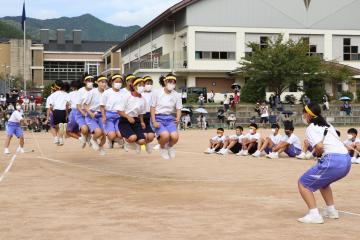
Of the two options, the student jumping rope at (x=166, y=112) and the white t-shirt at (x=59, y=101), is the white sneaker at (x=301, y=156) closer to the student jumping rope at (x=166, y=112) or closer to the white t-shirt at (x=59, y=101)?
the student jumping rope at (x=166, y=112)

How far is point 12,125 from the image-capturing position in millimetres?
20703

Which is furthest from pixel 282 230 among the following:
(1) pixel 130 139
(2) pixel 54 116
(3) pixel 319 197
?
(2) pixel 54 116

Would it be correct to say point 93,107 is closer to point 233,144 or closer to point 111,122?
point 111,122

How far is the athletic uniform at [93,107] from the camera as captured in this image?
1616 centimetres

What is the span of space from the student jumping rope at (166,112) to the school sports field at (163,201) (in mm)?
914

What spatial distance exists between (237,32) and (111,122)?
39.8 meters

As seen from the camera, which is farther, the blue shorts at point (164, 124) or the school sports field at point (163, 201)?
the blue shorts at point (164, 124)

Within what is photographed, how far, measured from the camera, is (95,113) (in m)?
16.2

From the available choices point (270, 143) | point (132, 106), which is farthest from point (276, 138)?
point (132, 106)

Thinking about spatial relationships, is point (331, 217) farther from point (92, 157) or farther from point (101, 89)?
point (92, 157)

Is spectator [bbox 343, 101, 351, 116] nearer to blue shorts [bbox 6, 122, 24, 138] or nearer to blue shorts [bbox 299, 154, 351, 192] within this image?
blue shorts [bbox 6, 122, 24, 138]

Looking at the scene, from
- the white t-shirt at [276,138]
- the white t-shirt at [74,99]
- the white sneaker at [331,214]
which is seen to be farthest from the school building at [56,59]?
the white sneaker at [331,214]

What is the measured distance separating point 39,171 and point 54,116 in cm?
366

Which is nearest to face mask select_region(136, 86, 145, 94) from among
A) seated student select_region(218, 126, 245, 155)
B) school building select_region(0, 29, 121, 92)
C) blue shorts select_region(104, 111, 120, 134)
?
blue shorts select_region(104, 111, 120, 134)
